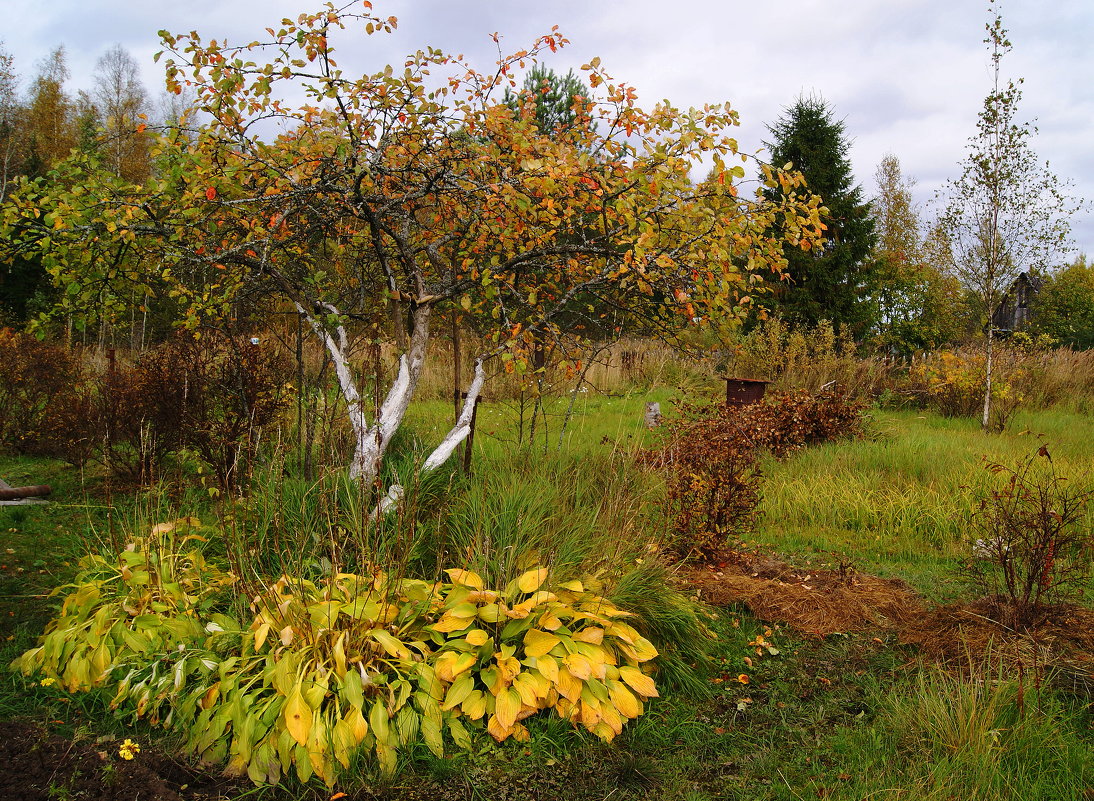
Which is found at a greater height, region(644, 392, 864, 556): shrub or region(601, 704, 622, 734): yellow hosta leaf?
region(644, 392, 864, 556): shrub

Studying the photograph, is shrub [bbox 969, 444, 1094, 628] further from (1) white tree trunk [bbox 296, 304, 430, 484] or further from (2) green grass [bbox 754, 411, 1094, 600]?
(1) white tree trunk [bbox 296, 304, 430, 484]

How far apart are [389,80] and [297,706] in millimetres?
2695

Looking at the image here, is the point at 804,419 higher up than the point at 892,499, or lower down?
higher up

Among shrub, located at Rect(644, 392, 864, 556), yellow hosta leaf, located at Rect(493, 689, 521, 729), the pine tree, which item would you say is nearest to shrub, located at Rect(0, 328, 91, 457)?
shrub, located at Rect(644, 392, 864, 556)

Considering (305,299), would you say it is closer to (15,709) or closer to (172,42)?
(172,42)

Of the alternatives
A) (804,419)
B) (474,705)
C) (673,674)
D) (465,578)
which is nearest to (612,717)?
(474,705)

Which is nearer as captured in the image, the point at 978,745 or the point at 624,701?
the point at 978,745

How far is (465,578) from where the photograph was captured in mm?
2963

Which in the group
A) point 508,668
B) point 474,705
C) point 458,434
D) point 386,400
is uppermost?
point 386,400

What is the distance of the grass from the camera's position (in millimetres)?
2459

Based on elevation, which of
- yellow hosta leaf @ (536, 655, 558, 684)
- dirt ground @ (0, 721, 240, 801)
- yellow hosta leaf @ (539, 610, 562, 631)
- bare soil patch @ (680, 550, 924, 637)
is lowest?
dirt ground @ (0, 721, 240, 801)

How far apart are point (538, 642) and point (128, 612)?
1.61 meters

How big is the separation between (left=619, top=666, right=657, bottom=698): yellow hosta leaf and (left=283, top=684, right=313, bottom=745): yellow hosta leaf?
3.72 ft

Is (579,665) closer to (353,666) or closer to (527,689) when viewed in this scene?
(527,689)
